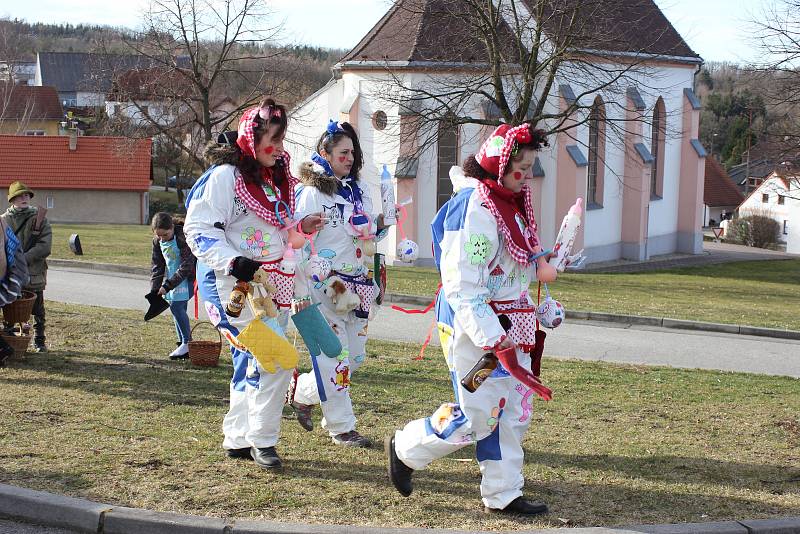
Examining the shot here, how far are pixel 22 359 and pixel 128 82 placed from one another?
29.7 meters

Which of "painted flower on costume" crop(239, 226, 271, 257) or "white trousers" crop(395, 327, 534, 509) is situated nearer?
"white trousers" crop(395, 327, 534, 509)

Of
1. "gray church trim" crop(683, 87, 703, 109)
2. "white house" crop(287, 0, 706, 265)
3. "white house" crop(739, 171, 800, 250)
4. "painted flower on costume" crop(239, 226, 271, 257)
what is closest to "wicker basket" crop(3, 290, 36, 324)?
"painted flower on costume" crop(239, 226, 271, 257)

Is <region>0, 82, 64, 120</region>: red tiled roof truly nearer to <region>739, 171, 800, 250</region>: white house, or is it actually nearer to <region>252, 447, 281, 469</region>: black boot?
<region>739, 171, 800, 250</region>: white house

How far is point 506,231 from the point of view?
18.0ft

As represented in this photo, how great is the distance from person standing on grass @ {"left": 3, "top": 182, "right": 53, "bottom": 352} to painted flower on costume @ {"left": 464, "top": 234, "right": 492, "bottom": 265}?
6.27m

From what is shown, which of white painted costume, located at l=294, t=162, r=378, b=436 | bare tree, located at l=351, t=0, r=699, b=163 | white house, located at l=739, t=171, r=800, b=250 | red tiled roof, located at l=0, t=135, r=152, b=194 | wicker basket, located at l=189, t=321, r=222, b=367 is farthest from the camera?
white house, located at l=739, t=171, r=800, b=250

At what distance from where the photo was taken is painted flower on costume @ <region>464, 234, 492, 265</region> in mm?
5328

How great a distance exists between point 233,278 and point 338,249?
3.36 feet

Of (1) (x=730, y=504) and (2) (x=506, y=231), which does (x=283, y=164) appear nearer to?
(2) (x=506, y=231)

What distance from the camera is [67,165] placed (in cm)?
5069

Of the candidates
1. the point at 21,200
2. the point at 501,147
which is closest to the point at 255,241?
the point at 501,147

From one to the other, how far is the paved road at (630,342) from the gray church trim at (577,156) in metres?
13.9

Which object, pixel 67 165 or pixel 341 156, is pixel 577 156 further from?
pixel 67 165

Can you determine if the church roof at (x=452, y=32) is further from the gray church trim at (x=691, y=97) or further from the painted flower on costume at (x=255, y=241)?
the painted flower on costume at (x=255, y=241)
